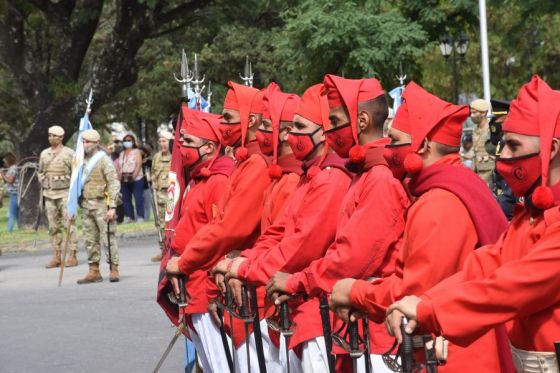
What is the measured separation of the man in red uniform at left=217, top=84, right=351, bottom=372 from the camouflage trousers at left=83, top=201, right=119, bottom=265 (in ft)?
33.1

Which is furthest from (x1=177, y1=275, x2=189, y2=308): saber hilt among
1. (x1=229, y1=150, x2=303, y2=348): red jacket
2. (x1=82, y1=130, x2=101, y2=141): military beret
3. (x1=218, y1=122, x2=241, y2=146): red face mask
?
(x1=82, y1=130, x2=101, y2=141): military beret

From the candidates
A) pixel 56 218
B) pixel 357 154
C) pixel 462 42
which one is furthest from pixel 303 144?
pixel 462 42

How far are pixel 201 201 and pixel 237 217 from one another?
91 centimetres

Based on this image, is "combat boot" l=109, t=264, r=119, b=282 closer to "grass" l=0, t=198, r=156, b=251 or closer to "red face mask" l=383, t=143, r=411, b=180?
"grass" l=0, t=198, r=156, b=251

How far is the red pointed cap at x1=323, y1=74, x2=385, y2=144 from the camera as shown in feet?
19.2

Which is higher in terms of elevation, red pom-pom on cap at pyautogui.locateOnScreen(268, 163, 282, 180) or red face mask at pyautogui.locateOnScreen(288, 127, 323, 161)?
red face mask at pyautogui.locateOnScreen(288, 127, 323, 161)

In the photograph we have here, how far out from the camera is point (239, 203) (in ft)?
24.3

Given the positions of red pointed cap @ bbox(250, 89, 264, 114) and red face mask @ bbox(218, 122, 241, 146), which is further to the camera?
red face mask @ bbox(218, 122, 241, 146)

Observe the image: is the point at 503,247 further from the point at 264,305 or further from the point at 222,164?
the point at 222,164

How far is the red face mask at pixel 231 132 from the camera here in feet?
25.8

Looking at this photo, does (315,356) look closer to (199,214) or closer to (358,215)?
(358,215)

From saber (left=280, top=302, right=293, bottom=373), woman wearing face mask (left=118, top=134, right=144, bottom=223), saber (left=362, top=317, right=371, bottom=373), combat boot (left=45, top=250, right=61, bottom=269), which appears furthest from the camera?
woman wearing face mask (left=118, top=134, right=144, bottom=223)

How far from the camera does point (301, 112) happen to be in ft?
21.7

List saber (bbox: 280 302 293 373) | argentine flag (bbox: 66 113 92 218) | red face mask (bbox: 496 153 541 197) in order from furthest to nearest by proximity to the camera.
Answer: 1. argentine flag (bbox: 66 113 92 218)
2. saber (bbox: 280 302 293 373)
3. red face mask (bbox: 496 153 541 197)
